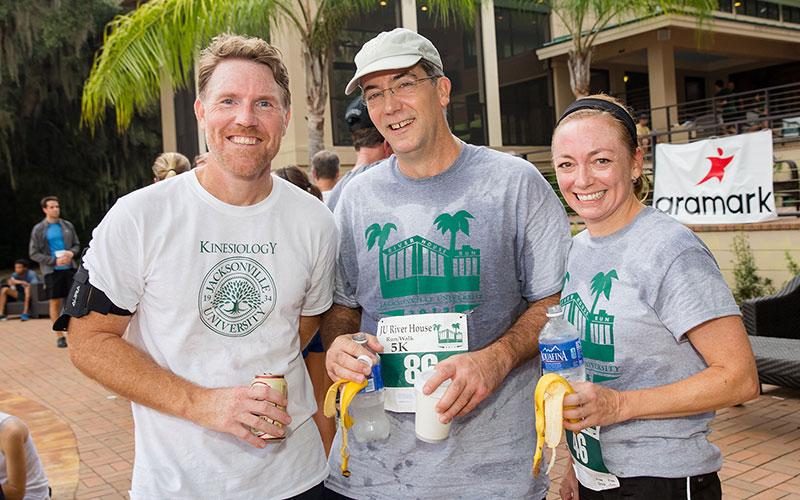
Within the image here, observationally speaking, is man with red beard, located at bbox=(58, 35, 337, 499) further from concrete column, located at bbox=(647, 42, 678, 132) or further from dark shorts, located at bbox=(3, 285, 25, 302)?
concrete column, located at bbox=(647, 42, 678, 132)

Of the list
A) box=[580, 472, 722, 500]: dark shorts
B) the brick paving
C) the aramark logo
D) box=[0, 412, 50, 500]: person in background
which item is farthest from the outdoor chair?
box=[0, 412, 50, 500]: person in background

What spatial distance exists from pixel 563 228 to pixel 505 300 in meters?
0.30

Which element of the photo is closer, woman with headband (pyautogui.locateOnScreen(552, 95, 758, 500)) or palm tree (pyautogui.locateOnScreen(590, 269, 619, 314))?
woman with headband (pyautogui.locateOnScreen(552, 95, 758, 500))

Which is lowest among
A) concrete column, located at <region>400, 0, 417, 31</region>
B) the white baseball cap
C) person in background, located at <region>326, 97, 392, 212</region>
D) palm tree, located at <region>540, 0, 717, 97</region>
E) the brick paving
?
the brick paving

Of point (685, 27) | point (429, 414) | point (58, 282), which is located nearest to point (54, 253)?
point (58, 282)

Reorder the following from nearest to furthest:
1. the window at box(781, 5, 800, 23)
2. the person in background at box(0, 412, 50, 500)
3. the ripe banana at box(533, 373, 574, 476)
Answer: the ripe banana at box(533, 373, 574, 476) → the person in background at box(0, 412, 50, 500) → the window at box(781, 5, 800, 23)

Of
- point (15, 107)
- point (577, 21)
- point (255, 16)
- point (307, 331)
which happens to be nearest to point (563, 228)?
point (307, 331)

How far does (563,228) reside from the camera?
240 cm

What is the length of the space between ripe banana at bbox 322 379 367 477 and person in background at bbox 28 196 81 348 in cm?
1104

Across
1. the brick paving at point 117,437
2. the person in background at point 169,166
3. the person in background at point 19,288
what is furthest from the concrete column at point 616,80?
the person in background at point 169,166

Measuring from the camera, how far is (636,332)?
6.75 ft

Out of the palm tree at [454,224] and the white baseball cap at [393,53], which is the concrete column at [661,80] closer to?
the white baseball cap at [393,53]

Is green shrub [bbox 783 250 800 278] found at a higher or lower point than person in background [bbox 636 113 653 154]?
lower

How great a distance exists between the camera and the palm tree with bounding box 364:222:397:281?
2.40m
